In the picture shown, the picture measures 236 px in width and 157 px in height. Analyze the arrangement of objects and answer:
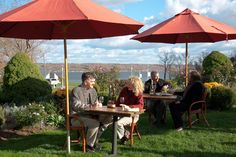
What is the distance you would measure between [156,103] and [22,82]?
3.52m

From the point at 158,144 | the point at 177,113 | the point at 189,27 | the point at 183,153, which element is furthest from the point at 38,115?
the point at 189,27

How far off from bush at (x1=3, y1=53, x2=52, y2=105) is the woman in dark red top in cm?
370

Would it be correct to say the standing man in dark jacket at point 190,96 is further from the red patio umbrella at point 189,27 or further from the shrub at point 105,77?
the shrub at point 105,77

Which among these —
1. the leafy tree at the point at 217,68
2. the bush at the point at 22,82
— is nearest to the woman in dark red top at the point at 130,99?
the bush at the point at 22,82

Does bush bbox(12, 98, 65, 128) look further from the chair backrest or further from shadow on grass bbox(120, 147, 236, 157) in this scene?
the chair backrest

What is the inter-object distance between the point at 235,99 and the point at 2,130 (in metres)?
6.74

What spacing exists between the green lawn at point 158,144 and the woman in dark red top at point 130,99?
0.83 ft

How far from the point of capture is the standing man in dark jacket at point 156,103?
9.21m

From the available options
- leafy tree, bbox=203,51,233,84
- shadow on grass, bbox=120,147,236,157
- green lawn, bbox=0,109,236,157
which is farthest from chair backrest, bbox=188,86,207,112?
leafy tree, bbox=203,51,233,84

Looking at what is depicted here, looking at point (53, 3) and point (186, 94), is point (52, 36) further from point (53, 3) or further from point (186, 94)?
point (186, 94)

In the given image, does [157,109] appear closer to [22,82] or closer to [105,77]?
[22,82]

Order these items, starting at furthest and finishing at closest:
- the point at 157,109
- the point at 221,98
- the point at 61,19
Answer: the point at 221,98 < the point at 157,109 < the point at 61,19

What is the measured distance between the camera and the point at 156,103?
9.44m

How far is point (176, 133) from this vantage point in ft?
27.1
